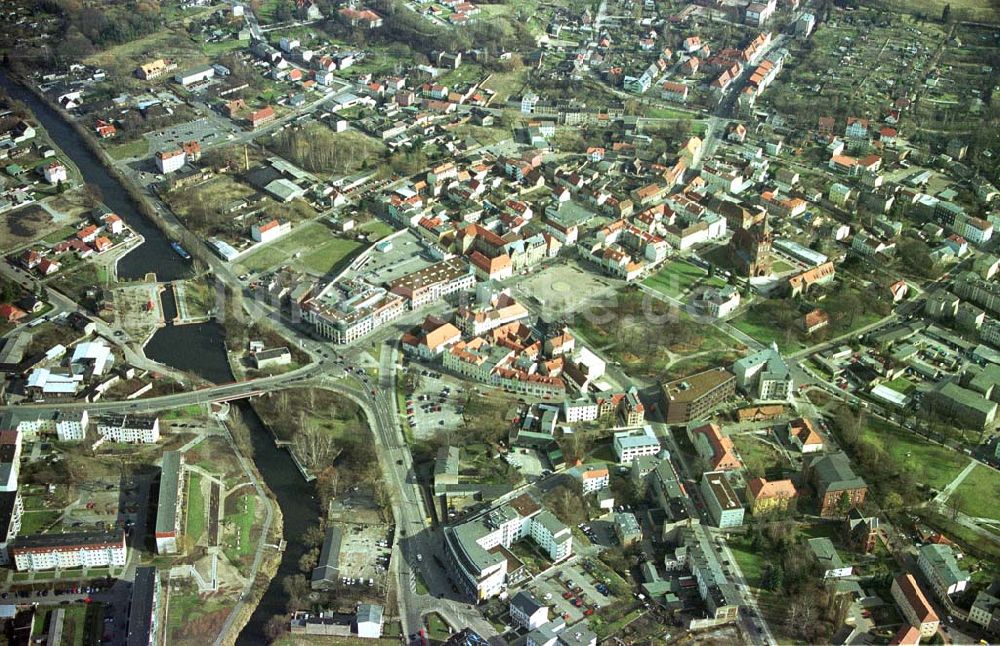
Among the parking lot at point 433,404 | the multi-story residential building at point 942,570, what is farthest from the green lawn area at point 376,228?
the multi-story residential building at point 942,570

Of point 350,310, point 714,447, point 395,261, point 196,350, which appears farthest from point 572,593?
→ point 395,261

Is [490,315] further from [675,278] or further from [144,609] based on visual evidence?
[144,609]

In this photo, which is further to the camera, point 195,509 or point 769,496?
point 769,496

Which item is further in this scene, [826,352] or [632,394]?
[826,352]

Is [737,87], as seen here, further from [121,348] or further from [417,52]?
[121,348]

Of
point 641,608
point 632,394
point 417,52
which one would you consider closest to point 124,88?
point 417,52

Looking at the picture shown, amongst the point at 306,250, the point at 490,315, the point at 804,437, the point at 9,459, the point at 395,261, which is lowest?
the point at 9,459

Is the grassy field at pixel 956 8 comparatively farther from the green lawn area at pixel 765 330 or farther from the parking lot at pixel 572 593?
the parking lot at pixel 572 593

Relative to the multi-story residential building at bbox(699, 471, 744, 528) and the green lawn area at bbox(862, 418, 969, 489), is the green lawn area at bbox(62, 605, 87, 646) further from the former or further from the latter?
the green lawn area at bbox(862, 418, 969, 489)
